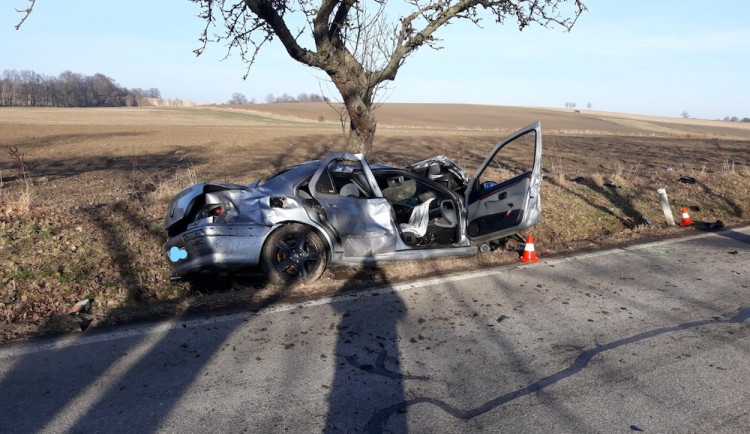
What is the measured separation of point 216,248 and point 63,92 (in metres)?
108

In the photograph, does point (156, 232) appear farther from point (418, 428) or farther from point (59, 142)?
point (59, 142)

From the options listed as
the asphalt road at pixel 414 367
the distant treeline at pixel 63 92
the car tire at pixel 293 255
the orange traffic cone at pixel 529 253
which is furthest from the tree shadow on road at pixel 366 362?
the distant treeline at pixel 63 92

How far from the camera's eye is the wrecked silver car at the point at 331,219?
604 cm

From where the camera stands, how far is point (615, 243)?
9.18 meters

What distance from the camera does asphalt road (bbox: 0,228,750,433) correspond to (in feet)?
11.7

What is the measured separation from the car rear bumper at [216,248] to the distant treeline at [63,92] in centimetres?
9903

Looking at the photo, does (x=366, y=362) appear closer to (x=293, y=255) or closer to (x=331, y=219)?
(x=293, y=255)

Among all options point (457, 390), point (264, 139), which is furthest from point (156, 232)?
point (264, 139)

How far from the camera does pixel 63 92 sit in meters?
99.5

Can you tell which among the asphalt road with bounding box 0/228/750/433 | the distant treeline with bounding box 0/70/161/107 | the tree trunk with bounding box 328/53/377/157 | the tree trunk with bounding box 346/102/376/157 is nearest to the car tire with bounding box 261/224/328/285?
the asphalt road with bounding box 0/228/750/433

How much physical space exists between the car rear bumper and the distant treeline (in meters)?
99.0

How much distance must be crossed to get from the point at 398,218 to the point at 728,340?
412 cm

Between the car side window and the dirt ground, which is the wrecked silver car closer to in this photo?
the car side window

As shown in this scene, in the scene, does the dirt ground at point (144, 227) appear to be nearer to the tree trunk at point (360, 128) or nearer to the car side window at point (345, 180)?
the car side window at point (345, 180)
